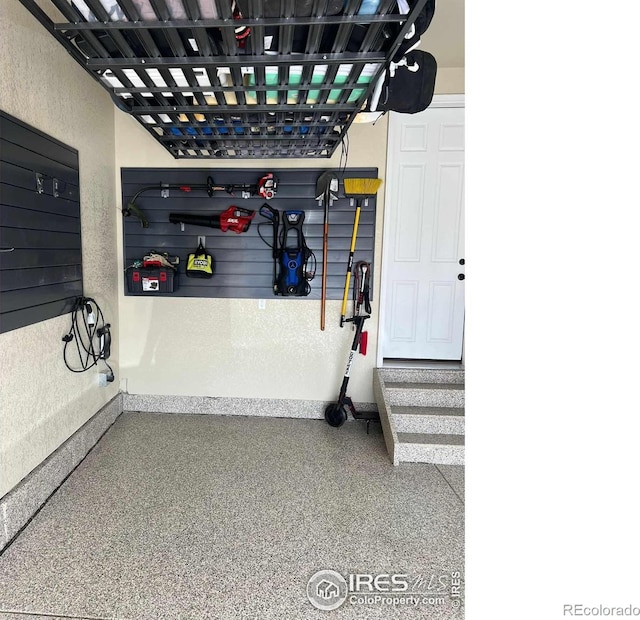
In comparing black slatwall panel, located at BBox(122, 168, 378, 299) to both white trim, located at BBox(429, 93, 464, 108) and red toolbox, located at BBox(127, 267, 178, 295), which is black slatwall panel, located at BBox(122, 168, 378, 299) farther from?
white trim, located at BBox(429, 93, 464, 108)

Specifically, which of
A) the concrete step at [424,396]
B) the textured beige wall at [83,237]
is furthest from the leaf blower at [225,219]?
the concrete step at [424,396]

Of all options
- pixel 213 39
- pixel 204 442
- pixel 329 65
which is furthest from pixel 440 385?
pixel 213 39

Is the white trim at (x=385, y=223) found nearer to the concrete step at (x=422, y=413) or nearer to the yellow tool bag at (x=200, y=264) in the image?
the concrete step at (x=422, y=413)

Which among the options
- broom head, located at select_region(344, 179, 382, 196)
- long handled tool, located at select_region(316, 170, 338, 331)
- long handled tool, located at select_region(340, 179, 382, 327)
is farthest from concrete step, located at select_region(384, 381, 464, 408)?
broom head, located at select_region(344, 179, 382, 196)

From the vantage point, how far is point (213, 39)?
1.71 meters

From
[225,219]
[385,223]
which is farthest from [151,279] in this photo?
[385,223]

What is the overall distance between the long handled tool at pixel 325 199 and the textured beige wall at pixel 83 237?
74.8 inches

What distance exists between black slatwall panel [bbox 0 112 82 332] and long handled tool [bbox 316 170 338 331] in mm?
1913

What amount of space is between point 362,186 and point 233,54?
5.51 ft

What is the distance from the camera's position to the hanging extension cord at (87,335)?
9.45 ft

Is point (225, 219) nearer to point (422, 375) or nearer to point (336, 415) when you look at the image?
point (336, 415)

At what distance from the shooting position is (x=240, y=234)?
3.63 meters
